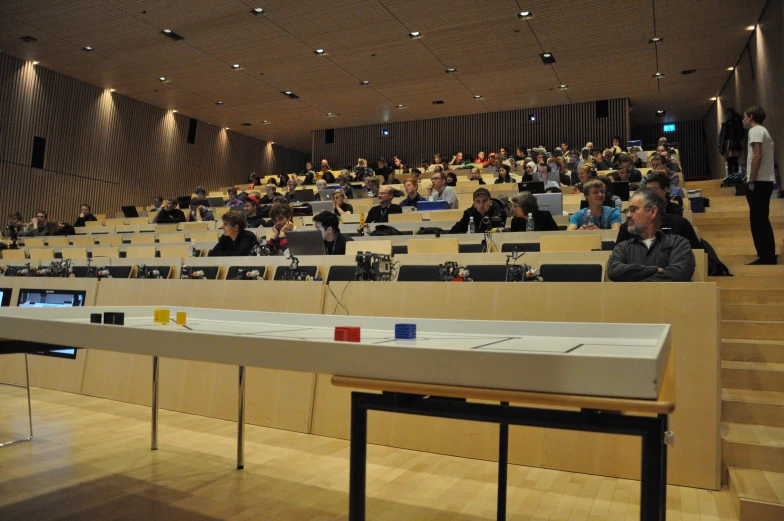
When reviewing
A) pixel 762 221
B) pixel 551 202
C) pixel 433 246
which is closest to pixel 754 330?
pixel 762 221

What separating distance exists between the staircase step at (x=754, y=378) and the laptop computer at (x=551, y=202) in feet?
8.95

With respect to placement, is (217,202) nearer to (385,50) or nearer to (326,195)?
(326,195)

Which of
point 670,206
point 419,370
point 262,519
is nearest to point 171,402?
point 262,519

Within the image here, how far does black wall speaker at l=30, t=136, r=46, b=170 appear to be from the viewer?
1067 cm

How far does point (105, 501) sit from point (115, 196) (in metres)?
11.3

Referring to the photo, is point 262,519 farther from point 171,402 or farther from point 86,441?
point 171,402

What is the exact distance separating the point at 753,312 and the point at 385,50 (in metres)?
7.56

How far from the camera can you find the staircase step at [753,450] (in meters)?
2.27

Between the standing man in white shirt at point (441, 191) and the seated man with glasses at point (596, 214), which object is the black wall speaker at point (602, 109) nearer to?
the standing man in white shirt at point (441, 191)

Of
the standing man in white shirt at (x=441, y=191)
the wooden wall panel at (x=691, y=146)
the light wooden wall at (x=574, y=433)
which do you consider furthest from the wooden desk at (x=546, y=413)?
the wooden wall panel at (x=691, y=146)

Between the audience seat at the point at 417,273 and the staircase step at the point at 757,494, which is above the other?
the audience seat at the point at 417,273

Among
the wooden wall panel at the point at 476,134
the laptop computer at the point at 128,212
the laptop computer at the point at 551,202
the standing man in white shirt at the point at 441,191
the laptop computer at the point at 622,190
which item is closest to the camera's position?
the laptop computer at the point at 551,202

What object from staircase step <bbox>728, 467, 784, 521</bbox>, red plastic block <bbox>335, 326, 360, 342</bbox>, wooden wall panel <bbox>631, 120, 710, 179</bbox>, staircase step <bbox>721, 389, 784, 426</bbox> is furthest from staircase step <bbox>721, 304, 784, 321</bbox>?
wooden wall panel <bbox>631, 120, 710, 179</bbox>

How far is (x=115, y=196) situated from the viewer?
→ 12.2m
